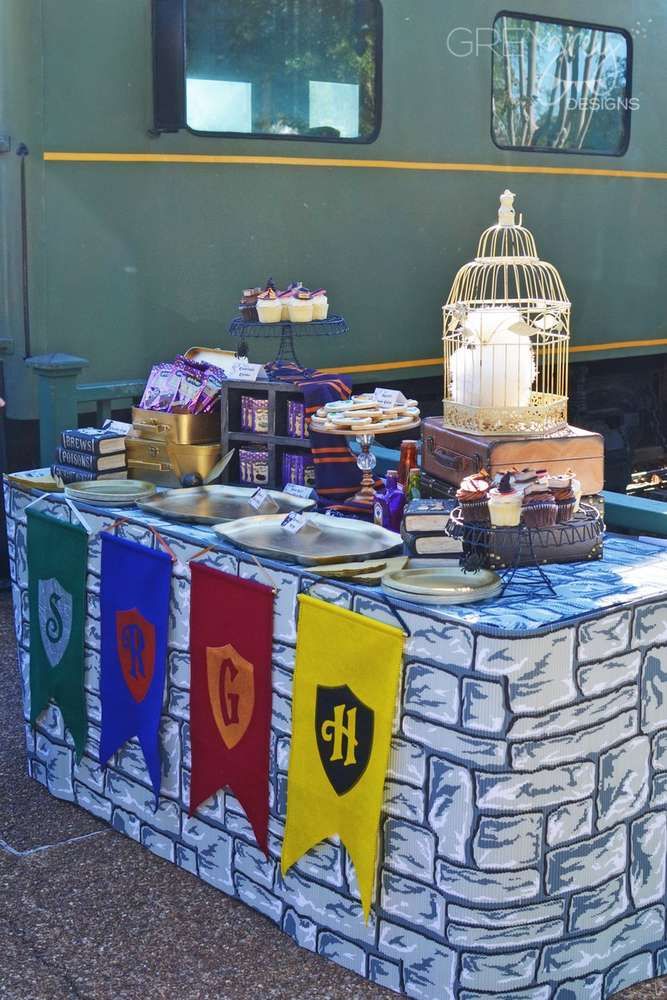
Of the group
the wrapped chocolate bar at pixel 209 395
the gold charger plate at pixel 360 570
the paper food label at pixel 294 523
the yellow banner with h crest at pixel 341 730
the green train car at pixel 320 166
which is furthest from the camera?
the green train car at pixel 320 166

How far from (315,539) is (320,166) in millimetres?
3542

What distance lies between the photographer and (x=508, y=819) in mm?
2672

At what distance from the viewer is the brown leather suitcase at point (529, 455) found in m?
3.25

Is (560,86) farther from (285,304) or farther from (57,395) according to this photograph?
(57,395)

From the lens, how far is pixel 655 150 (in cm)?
794

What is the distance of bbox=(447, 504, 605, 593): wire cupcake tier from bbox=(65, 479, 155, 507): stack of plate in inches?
42.7

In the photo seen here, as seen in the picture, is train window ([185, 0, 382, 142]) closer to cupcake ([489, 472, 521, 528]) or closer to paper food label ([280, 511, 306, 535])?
paper food label ([280, 511, 306, 535])

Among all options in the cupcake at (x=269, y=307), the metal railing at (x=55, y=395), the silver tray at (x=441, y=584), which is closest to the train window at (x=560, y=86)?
the cupcake at (x=269, y=307)

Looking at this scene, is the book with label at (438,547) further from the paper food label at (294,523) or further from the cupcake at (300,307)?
Result: the cupcake at (300,307)

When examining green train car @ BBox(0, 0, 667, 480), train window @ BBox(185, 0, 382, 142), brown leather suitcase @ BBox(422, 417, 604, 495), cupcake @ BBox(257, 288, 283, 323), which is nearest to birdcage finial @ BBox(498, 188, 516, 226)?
brown leather suitcase @ BBox(422, 417, 604, 495)

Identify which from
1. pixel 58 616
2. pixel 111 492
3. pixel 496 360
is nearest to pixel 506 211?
pixel 496 360

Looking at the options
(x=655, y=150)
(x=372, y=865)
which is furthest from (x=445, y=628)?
(x=655, y=150)

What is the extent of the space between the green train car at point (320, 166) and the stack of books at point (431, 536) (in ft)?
9.73

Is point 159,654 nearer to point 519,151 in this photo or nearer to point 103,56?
point 103,56
